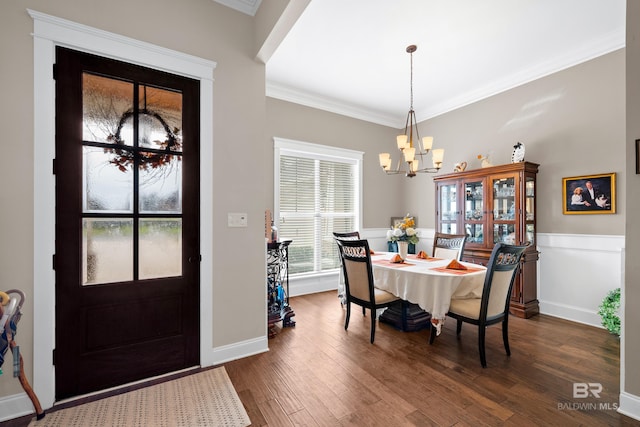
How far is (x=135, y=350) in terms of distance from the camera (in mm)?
2109

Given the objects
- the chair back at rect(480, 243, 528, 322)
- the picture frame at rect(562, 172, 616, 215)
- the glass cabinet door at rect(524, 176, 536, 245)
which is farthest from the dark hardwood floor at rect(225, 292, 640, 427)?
the picture frame at rect(562, 172, 616, 215)

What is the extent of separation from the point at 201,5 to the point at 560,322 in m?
4.99

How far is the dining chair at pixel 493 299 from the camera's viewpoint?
2.27 m

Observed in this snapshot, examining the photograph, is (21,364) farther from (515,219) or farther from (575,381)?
(515,219)

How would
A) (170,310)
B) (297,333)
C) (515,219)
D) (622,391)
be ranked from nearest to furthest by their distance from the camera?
(622,391)
(170,310)
(297,333)
(515,219)

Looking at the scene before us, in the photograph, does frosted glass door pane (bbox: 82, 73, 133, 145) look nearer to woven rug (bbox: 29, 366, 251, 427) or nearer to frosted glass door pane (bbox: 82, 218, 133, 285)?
frosted glass door pane (bbox: 82, 218, 133, 285)

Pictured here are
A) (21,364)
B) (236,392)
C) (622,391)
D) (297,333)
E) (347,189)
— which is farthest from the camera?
(347,189)

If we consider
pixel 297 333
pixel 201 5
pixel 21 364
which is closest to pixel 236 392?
pixel 297 333

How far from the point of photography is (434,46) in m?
3.18

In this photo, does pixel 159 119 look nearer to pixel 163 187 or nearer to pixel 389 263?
pixel 163 187

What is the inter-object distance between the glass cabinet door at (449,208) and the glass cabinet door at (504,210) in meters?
0.57

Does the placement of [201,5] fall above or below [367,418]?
above

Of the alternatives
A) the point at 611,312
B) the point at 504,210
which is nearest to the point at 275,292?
the point at 504,210

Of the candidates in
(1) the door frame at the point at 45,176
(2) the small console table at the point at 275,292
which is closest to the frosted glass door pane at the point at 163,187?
(1) the door frame at the point at 45,176
